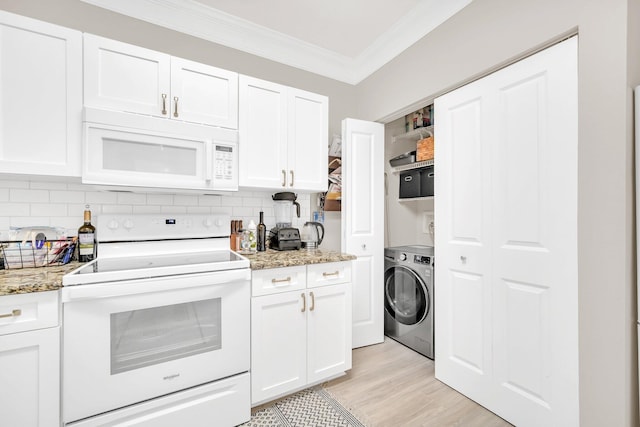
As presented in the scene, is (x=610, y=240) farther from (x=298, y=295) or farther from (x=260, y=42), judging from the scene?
(x=260, y=42)

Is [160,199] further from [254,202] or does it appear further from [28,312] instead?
[28,312]

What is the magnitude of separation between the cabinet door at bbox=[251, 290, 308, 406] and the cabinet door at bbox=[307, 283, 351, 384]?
0.05m

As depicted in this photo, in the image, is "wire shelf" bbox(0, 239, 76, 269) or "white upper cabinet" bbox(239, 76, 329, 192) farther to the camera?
"white upper cabinet" bbox(239, 76, 329, 192)

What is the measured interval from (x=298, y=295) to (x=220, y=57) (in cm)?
199

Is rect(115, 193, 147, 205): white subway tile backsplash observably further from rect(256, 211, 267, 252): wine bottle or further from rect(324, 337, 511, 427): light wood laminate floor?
rect(324, 337, 511, 427): light wood laminate floor

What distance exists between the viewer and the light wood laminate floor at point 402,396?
1.69 m

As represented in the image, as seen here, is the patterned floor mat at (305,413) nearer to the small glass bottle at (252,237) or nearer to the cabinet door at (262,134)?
the small glass bottle at (252,237)

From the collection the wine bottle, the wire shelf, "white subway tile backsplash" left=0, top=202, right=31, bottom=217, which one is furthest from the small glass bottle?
"white subway tile backsplash" left=0, top=202, right=31, bottom=217

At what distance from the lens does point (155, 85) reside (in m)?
1.73

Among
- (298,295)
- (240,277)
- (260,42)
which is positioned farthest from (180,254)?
(260,42)

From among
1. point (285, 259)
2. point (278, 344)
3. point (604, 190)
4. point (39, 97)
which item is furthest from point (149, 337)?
point (604, 190)

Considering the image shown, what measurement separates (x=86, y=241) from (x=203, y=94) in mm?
1168

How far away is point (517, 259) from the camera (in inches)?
Answer: 63.7

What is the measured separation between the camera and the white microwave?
1.56 meters
